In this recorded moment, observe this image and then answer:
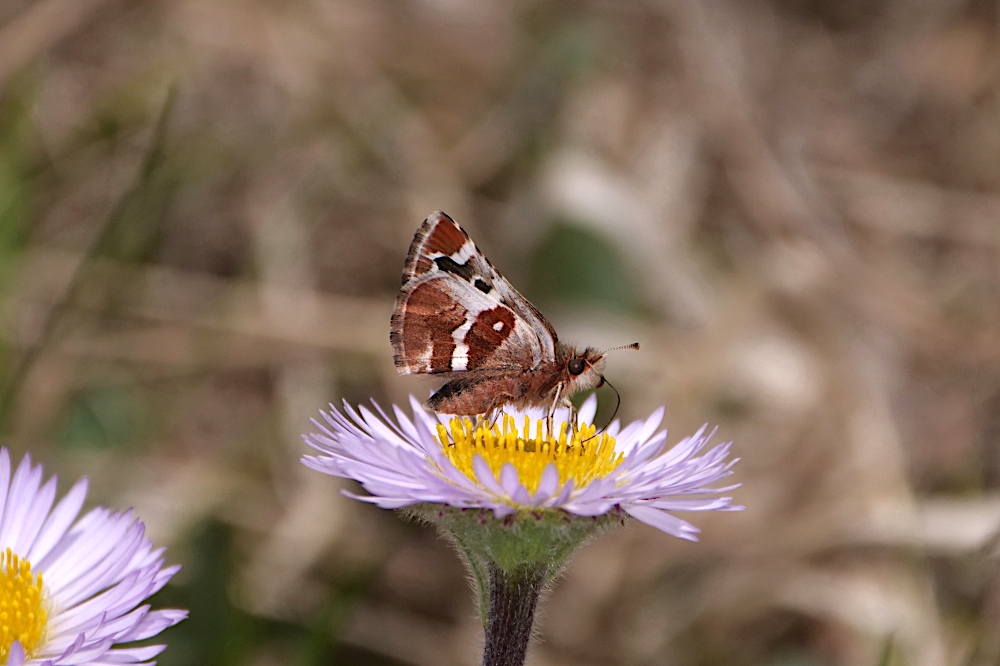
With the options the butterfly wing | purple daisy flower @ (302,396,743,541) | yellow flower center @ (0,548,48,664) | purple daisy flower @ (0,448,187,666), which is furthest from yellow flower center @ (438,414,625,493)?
yellow flower center @ (0,548,48,664)

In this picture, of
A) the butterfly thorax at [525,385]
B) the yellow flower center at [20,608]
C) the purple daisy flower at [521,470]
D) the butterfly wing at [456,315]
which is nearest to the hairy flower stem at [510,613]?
the purple daisy flower at [521,470]

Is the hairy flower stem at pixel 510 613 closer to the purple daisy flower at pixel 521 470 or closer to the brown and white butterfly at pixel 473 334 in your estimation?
the purple daisy flower at pixel 521 470

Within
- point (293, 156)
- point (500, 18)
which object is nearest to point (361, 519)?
point (293, 156)

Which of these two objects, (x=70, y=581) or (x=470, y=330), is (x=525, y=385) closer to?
(x=470, y=330)

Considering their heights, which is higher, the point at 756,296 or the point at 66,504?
the point at 756,296

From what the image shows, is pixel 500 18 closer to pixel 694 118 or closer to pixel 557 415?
pixel 694 118

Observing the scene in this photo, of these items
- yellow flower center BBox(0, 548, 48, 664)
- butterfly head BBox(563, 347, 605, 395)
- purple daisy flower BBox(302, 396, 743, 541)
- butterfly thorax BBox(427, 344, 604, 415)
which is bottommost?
yellow flower center BBox(0, 548, 48, 664)

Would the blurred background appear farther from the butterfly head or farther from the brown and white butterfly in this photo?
the butterfly head
